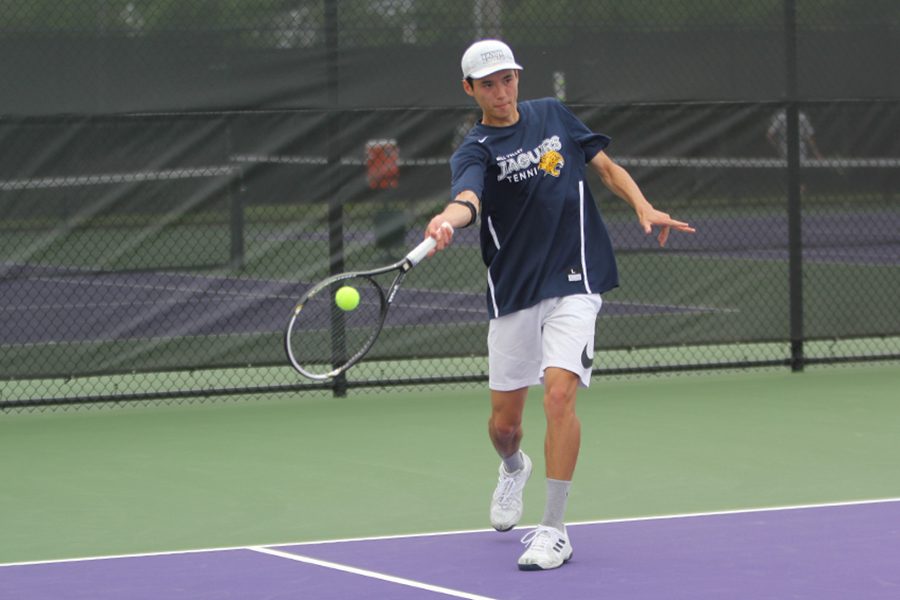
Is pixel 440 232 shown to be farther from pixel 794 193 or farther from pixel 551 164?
pixel 794 193

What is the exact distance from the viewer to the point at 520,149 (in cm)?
550

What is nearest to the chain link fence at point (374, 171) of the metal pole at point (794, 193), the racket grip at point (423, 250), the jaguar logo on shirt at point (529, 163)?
the metal pole at point (794, 193)

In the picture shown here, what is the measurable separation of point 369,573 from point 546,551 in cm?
56

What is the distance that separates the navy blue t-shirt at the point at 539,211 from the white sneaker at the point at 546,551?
0.79m

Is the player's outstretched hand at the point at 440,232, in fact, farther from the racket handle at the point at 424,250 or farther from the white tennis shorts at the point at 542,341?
the white tennis shorts at the point at 542,341

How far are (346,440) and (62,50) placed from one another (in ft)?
8.32

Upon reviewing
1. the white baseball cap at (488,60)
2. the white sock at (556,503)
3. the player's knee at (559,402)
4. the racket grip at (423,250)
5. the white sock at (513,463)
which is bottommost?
the white sock at (556,503)

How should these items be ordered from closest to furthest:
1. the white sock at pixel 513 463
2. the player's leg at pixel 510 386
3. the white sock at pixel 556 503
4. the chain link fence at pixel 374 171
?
the white sock at pixel 556 503 → the player's leg at pixel 510 386 → the white sock at pixel 513 463 → the chain link fence at pixel 374 171

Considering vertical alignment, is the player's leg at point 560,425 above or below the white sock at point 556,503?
above

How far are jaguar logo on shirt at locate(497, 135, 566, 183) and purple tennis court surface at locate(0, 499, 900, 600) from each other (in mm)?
1259

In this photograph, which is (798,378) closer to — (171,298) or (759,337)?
(759,337)

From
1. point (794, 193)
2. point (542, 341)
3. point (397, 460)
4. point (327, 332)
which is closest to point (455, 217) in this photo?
point (542, 341)

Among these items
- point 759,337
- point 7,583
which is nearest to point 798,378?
point 759,337

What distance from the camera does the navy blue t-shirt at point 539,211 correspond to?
5516 mm
